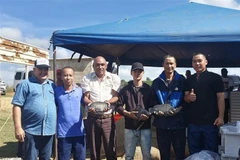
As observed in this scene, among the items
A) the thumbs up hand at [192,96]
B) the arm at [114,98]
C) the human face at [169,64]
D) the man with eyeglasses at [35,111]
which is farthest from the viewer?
the arm at [114,98]

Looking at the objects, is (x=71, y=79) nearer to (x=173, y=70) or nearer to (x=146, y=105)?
(x=146, y=105)

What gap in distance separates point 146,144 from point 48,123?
113cm

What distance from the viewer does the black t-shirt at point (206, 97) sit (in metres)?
3.09

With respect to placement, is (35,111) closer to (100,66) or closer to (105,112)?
(105,112)

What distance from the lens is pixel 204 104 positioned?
10.2 ft

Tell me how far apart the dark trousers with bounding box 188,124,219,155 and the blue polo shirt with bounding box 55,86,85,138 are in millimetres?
1265

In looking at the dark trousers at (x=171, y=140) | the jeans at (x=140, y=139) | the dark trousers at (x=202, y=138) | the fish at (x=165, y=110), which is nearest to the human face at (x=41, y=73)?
the jeans at (x=140, y=139)

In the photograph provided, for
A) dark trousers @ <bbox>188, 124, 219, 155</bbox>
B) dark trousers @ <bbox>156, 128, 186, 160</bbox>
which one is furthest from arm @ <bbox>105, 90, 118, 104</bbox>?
dark trousers @ <bbox>188, 124, 219, 155</bbox>

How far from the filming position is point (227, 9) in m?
4.26

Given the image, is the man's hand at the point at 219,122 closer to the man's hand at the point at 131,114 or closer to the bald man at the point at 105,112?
the man's hand at the point at 131,114

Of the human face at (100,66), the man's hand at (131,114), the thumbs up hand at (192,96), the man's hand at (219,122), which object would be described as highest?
the human face at (100,66)

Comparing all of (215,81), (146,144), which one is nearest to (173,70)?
(215,81)

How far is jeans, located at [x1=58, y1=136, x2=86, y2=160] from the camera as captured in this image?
3.21m

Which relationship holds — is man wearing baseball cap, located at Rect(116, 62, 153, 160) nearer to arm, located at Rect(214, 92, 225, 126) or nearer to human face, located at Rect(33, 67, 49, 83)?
arm, located at Rect(214, 92, 225, 126)
